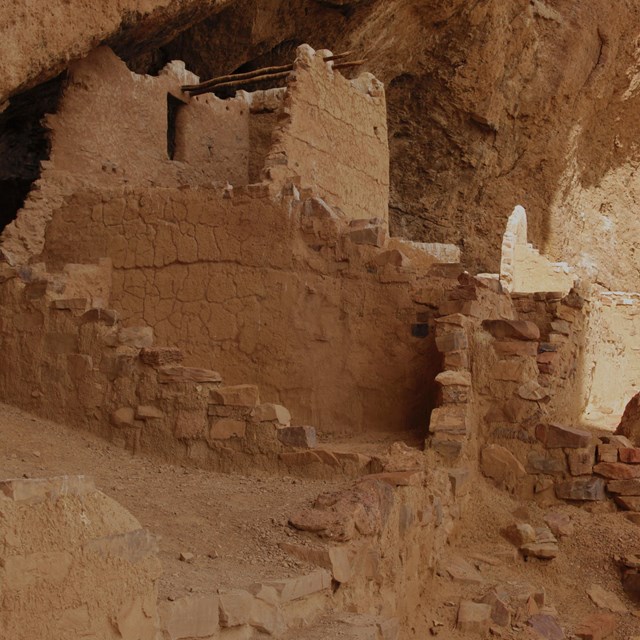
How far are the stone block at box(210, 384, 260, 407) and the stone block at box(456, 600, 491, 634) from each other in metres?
1.57

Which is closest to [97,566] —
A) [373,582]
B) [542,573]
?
[373,582]

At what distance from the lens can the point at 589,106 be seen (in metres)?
16.0

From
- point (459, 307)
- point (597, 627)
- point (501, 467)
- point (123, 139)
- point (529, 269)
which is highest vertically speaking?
point (123, 139)

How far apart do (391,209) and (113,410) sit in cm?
1079

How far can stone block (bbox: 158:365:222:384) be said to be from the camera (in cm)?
520

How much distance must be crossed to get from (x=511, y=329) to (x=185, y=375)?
229 cm

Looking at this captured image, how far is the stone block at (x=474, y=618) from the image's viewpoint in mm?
4480

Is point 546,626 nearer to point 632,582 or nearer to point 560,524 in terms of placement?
point 632,582

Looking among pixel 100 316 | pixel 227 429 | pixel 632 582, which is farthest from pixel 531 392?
pixel 100 316

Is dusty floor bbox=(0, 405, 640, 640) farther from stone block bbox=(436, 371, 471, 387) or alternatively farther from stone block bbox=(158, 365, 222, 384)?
stone block bbox=(436, 371, 471, 387)

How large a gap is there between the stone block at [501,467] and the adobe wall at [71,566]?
12.6 ft

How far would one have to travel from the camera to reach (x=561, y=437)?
5887 mm

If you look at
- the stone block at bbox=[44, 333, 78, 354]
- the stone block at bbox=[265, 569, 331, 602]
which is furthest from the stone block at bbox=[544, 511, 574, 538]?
the stone block at bbox=[44, 333, 78, 354]

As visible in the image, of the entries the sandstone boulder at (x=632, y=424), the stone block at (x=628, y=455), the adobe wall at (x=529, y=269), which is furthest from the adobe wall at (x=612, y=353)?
the stone block at (x=628, y=455)
